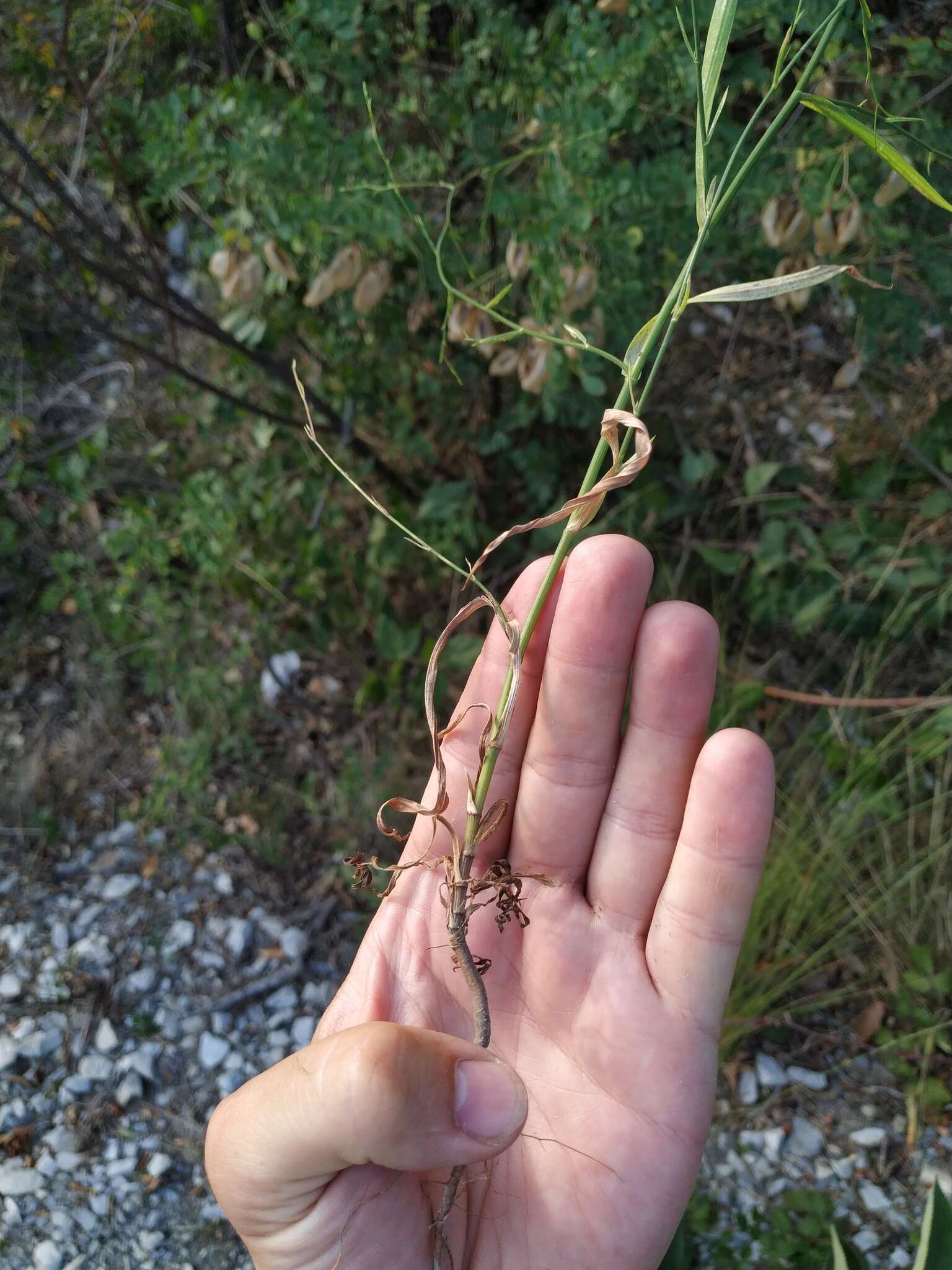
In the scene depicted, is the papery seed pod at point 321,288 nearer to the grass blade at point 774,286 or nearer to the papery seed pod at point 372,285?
the papery seed pod at point 372,285

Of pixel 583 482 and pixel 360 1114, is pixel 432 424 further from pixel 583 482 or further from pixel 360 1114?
pixel 360 1114

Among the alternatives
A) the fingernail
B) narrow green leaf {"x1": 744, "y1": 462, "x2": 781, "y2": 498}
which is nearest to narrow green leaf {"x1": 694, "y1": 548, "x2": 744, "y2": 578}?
narrow green leaf {"x1": 744, "y1": 462, "x2": 781, "y2": 498}

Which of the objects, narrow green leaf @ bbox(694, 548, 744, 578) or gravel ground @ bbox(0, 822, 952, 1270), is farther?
narrow green leaf @ bbox(694, 548, 744, 578)

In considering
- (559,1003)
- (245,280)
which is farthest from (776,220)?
(559,1003)

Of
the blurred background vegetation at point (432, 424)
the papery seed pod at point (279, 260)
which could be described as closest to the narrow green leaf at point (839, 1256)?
the blurred background vegetation at point (432, 424)

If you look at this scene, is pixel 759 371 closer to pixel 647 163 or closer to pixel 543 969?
pixel 647 163

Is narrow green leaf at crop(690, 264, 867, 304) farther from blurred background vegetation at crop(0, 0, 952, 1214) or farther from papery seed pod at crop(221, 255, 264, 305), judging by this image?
papery seed pod at crop(221, 255, 264, 305)

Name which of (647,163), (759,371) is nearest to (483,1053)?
(647,163)
